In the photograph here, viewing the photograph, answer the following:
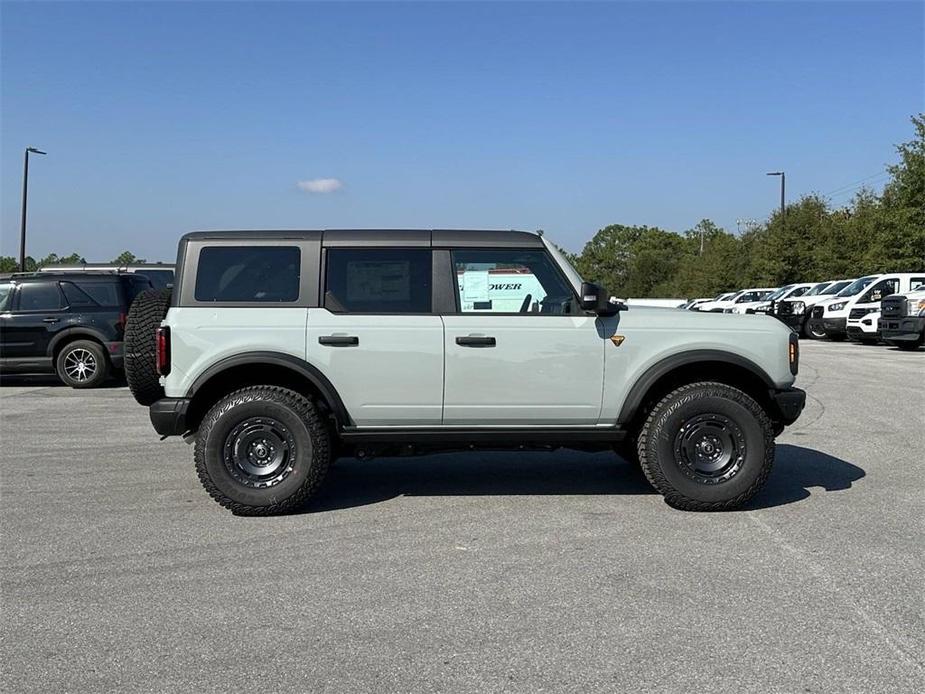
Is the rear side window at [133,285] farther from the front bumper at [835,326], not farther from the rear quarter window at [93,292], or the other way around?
the front bumper at [835,326]

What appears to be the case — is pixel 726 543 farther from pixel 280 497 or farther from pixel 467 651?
pixel 280 497

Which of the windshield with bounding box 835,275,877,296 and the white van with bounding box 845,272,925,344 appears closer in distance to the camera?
the white van with bounding box 845,272,925,344

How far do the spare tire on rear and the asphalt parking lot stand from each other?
848 millimetres

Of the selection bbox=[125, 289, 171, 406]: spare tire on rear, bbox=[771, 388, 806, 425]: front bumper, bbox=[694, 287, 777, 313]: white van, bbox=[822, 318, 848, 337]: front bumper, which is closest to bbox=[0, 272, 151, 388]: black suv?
bbox=[125, 289, 171, 406]: spare tire on rear

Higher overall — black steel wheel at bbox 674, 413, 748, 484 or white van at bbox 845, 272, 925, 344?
white van at bbox 845, 272, 925, 344

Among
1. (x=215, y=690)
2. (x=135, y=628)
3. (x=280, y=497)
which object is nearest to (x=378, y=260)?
(x=280, y=497)

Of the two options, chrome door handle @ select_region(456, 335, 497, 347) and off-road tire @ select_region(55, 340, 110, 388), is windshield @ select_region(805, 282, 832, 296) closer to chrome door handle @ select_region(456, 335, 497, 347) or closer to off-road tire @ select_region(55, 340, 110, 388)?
off-road tire @ select_region(55, 340, 110, 388)

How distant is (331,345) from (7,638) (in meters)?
2.68

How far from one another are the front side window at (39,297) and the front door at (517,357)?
9.81 metres

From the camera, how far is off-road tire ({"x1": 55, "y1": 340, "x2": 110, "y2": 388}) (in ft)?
44.8

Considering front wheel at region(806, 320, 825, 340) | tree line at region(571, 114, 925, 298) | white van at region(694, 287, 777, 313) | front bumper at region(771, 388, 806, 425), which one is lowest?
front bumper at region(771, 388, 806, 425)

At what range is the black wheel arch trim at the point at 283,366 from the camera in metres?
5.92

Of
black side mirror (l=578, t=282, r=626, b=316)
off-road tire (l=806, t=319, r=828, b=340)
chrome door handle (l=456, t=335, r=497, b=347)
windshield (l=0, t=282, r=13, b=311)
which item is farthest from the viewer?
off-road tire (l=806, t=319, r=828, b=340)

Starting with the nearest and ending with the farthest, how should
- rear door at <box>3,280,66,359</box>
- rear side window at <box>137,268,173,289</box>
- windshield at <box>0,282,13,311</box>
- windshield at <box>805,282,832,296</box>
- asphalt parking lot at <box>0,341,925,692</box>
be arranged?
asphalt parking lot at <box>0,341,925,692</box>, rear door at <box>3,280,66,359</box>, windshield at <box>0,282,13,311</box>, rear side window at <box>137,268,173,289</box>, windshield at <box>805,282,832,296</box>
